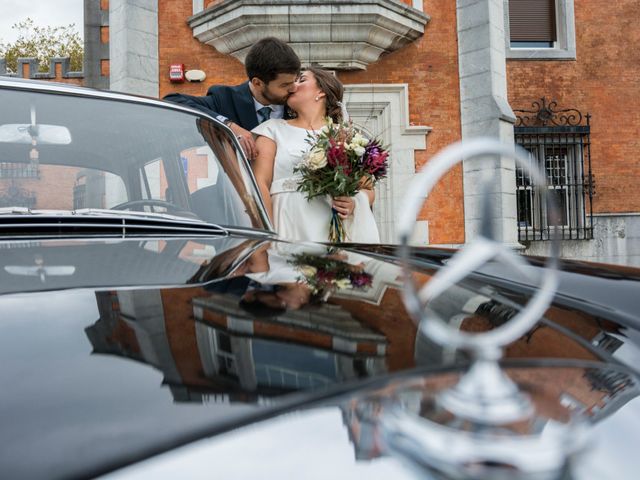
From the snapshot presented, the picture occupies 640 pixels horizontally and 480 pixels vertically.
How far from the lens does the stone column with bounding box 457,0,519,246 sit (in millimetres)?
8258

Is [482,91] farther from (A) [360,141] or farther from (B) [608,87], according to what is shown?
(A) [360,141]

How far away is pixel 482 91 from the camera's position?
845 cm

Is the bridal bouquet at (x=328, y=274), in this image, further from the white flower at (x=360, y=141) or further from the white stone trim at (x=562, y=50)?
the white stone trim at (x=562, y=50)

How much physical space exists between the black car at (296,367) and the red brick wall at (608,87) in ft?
38.7

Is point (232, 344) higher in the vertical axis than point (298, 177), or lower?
lower

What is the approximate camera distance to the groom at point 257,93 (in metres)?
3.27

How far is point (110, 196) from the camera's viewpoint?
1783 millimetres

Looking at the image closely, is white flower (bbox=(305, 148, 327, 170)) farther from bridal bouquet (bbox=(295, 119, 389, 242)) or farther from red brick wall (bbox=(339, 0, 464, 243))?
red brick wall (bbox=(339, 0, 464, 243))

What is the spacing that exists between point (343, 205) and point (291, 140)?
57cm

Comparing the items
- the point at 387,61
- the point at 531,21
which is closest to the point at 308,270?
the point at 387,61

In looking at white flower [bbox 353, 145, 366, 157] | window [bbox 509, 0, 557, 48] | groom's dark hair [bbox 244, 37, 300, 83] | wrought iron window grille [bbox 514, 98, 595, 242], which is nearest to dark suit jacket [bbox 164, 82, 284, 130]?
groom's dark hair [bbox 244, 37, 300, 83]

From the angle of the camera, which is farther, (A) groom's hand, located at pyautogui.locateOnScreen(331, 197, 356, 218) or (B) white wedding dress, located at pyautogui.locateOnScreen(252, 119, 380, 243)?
(B) white wedding dress, located at pyautogui.locateOnScreen(252, 119, 380, 243)

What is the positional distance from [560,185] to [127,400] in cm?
1214

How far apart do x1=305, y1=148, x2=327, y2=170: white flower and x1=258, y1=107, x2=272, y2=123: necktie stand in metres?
0.93
